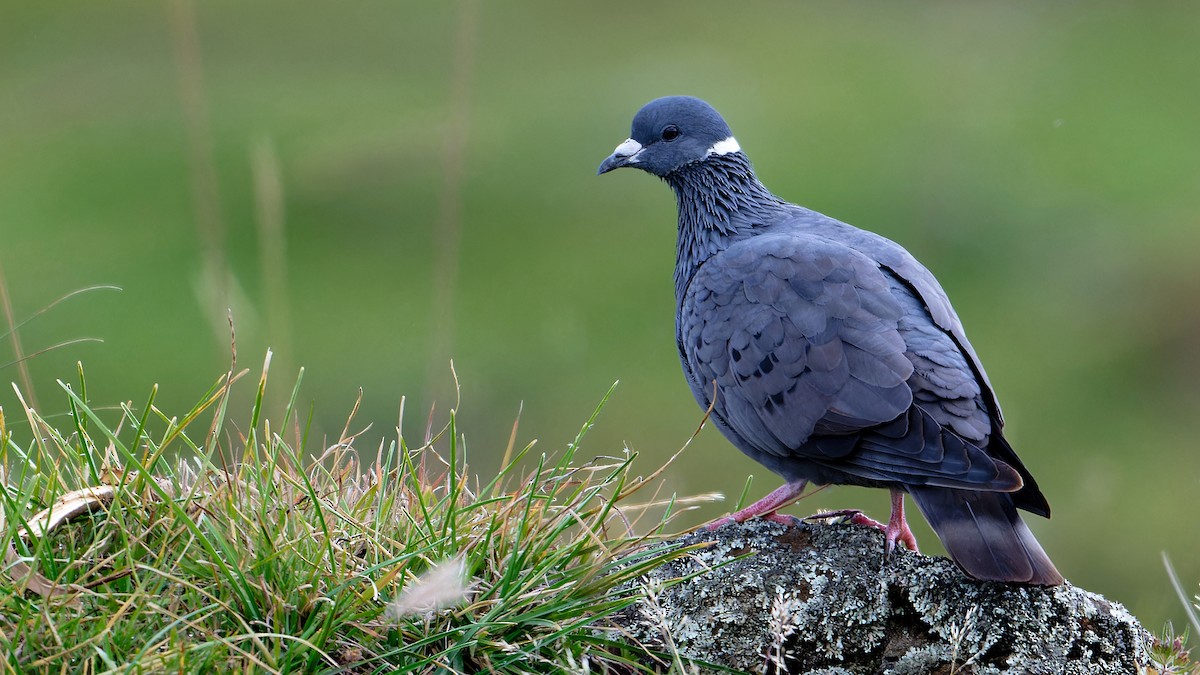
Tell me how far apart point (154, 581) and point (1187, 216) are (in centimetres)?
921

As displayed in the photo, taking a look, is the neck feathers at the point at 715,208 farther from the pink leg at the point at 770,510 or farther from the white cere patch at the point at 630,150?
the pink leg at the point at 770,510

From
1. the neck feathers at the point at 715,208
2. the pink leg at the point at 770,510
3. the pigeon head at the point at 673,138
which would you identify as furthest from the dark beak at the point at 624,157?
the pink leg at the point at 770,510

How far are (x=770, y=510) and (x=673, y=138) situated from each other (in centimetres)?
186

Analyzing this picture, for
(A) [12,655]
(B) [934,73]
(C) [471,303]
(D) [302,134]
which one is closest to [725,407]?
(A) [12,655]

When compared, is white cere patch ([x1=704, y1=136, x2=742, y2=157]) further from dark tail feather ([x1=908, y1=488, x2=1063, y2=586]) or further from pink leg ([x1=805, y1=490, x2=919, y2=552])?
dark tail feather ([x1=908, y1=488, x2=1063, y2=586])

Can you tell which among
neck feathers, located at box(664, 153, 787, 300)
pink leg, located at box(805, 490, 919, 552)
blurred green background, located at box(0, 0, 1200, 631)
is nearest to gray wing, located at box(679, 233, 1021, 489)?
pink leg, located at box(805, 490, 919, 552)

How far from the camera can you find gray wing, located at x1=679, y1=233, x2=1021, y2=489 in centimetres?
350

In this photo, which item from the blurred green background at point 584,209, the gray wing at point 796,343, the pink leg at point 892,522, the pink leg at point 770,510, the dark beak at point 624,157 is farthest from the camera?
the blurred green background at point 584,209

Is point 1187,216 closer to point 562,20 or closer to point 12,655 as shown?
point 562,20

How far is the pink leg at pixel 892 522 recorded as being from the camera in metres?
3.44

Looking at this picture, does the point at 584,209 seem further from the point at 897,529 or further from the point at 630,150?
the point at 897,529

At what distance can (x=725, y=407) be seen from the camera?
4125 millimetres

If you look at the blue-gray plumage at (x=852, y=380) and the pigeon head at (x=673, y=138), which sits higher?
the pigeon head at (x=673, y=138)

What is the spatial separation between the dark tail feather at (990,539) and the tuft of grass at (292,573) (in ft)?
2.53
